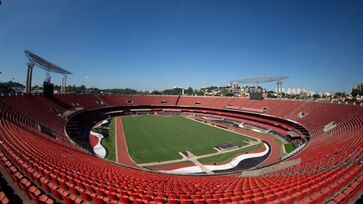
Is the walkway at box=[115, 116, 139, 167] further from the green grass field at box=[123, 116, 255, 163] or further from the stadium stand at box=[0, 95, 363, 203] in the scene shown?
the stadium stand at box=[0, 95, 363, 203]

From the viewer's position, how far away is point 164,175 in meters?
17.8

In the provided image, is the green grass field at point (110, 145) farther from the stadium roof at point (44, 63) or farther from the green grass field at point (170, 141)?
the stadium roof at point (44, 63)

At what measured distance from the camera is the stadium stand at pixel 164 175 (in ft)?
21.9

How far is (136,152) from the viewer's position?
1093 inches

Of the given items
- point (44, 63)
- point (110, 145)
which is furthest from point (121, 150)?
point (44, 63)

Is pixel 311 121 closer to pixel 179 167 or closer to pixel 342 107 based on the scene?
pixel 342 107

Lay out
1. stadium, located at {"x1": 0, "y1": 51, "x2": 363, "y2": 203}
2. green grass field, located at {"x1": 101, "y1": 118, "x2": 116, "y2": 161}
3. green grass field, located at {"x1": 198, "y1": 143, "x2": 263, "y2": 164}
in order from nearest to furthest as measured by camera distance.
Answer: stadium, located at {"x1": 0, "y1": 51, "x2": 363, "y2": 203}, green grass field, located at {"x1": 198, "y1": 143, "x2": 263, "y2": 164}, green grass field, located at {"x1": 101, "y1": 118, "x2": 116, "y2": 161}

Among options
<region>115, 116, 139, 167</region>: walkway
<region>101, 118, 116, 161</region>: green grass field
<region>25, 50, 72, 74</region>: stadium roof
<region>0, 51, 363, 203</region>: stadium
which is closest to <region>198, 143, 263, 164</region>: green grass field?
<region>0, 51, 363, 203</region>: stadium

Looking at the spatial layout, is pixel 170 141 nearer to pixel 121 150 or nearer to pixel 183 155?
pixel 183 155

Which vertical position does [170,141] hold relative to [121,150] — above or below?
above

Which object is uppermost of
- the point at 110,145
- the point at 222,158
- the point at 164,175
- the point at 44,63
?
the point at 44,63

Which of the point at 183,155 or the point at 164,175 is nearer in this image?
the point at 164,175

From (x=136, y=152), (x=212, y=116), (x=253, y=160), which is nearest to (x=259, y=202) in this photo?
(x=253, y=160)

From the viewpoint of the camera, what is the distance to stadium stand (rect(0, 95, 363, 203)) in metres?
6.68
